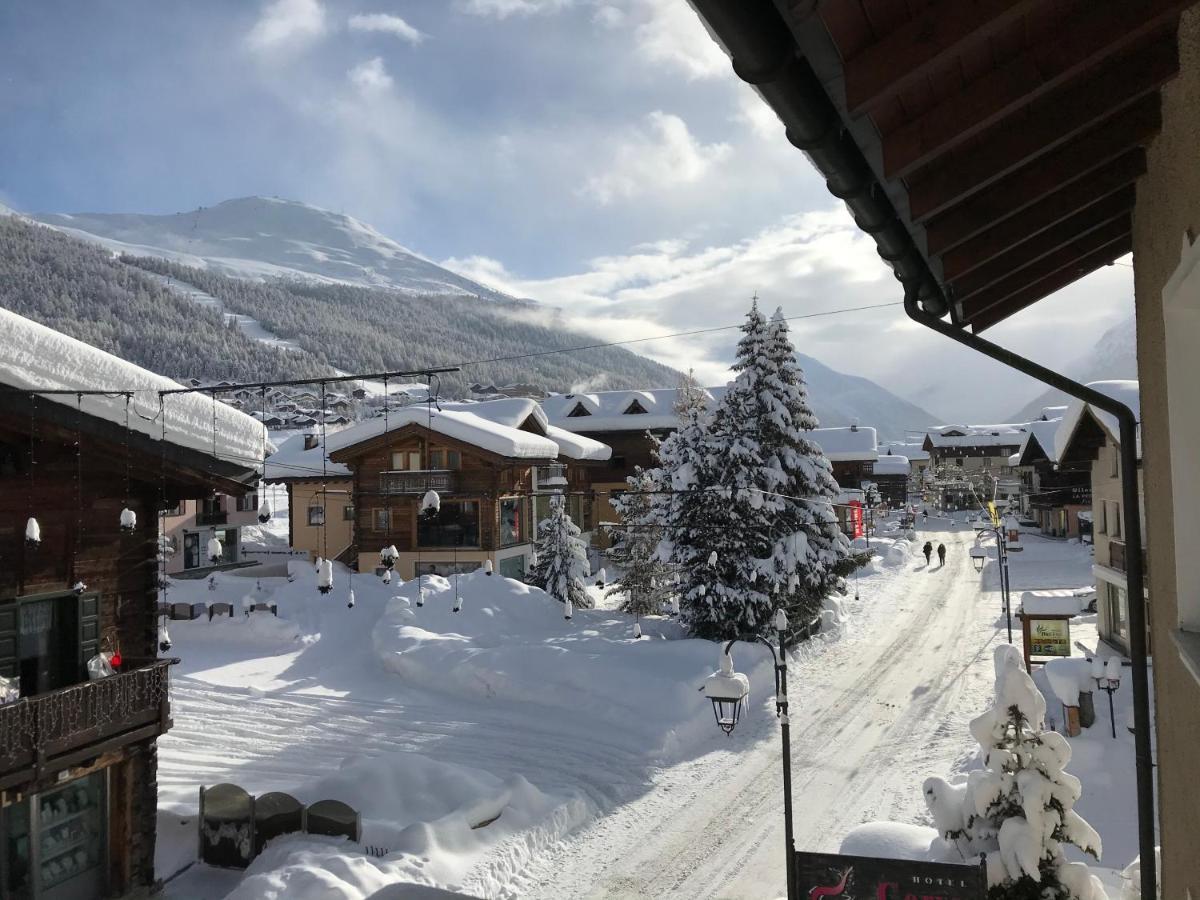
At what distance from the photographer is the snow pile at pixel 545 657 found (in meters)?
19.6

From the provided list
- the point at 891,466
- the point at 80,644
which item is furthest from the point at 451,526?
the point at 891,466

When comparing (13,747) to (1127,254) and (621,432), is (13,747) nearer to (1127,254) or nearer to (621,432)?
(1127,254)

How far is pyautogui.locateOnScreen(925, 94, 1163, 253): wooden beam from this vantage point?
10.8 ft

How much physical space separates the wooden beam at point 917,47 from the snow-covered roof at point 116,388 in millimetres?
11735

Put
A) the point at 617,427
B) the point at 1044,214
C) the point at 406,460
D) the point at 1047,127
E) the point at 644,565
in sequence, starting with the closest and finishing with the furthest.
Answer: the point at 1047,127 → the point at 1044,214 → the point at 644,565 → the point at 406,460 → the point at 617,427

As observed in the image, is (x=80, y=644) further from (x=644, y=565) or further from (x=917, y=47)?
(x=644, y=565)

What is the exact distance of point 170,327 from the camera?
129500mm

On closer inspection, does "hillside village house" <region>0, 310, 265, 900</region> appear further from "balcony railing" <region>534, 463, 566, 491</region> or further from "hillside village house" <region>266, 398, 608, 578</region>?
"balcony railing" <region>534, 463, 566, 491</region>

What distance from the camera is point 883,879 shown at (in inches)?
298

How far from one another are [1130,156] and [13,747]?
42.9 ft

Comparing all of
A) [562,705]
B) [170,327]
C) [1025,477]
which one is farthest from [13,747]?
[170,327]

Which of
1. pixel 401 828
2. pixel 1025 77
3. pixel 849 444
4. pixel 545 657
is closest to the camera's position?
pixel 1025 77

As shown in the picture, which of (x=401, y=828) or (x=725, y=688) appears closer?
(x=725, y=688)

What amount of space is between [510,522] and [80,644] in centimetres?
2453
